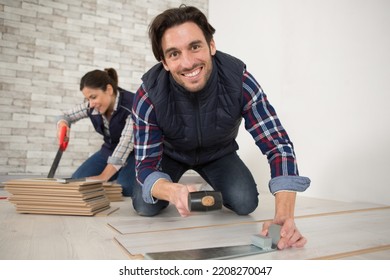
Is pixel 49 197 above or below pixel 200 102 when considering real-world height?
below

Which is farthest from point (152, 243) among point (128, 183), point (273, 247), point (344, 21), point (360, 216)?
point (344, 21)

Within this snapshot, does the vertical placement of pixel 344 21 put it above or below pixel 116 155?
above

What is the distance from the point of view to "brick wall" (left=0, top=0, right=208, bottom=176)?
2.94 meters

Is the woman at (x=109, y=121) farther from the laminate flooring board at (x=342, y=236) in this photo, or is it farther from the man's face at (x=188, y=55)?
the laminate flooring board at (x=342, y=236)

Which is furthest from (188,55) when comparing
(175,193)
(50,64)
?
(50,64)

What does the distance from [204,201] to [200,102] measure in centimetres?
45

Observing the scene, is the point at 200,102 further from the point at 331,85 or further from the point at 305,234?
the point at 331,85

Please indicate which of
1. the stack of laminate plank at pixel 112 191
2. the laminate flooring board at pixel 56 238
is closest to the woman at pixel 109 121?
the stack of laminate plank at pixel 112 191

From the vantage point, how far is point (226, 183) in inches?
63.1

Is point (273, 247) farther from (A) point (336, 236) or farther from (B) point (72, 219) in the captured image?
(B) point (72, 219)

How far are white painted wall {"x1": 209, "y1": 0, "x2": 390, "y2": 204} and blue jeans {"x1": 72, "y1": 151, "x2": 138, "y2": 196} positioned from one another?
1261 mm

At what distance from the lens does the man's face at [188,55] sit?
1157 millimetres

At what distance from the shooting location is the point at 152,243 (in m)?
1.00
